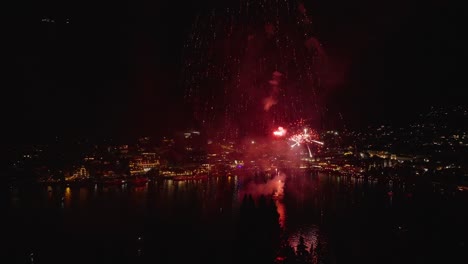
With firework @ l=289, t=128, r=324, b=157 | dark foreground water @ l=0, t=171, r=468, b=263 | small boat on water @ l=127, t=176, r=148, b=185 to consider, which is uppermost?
firework @ l=289, t=128, r=324, b=157

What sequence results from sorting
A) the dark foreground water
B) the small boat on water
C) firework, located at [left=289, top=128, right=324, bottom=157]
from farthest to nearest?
firework, located at [left=289, top=128, right=324, bottom=157] → the small boat on water → the dark foreground water

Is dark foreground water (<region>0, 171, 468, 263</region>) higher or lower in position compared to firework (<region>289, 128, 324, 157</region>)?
lower

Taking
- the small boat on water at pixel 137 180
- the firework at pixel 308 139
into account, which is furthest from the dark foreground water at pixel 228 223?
the firework at pixel 308 139

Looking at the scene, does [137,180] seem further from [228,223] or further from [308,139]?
[308,139]

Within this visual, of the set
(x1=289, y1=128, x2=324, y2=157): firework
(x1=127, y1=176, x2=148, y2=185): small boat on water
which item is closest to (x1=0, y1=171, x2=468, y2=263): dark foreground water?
(x1=127, y1=176, x2=148, y2=185): small boat on water

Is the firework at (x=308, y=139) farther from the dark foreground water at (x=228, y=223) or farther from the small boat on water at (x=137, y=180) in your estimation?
the small boat on water at (x=137, y=180)

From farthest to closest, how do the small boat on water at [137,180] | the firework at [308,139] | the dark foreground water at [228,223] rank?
the firework at [308,139]
the small boat on water at [137,180]
the dark foreground water at [228,223]

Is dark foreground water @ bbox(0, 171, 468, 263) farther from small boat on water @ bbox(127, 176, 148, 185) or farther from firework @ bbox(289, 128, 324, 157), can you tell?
firework @ bbox(289, 128, 324, 157)

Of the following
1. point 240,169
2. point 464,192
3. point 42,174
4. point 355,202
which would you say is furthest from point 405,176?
point 42,174
